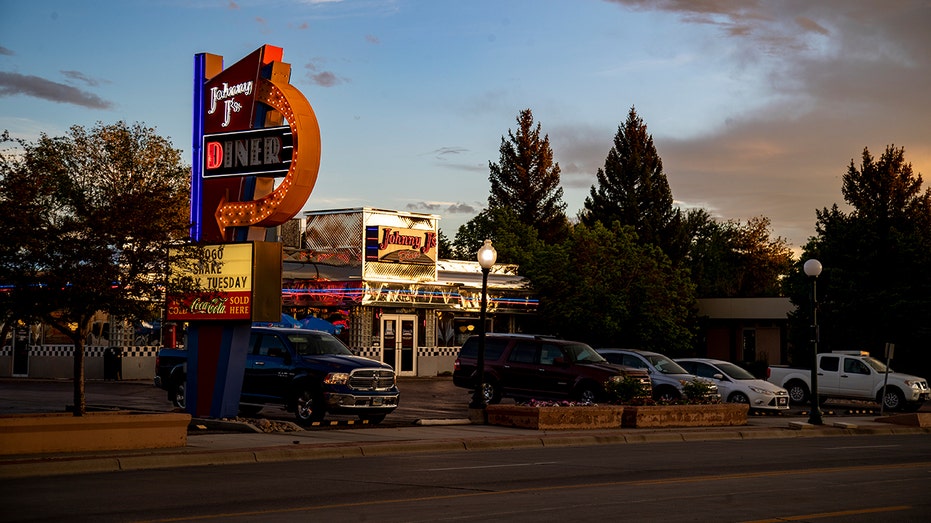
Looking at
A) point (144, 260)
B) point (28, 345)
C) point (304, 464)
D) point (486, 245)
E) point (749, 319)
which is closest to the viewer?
point (304, 464)

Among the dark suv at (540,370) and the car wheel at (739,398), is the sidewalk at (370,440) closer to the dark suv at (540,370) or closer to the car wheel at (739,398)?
the car wheel at (739,398)

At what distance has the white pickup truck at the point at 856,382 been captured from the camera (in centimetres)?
3631

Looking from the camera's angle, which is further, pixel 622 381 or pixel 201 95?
pixel 622 381

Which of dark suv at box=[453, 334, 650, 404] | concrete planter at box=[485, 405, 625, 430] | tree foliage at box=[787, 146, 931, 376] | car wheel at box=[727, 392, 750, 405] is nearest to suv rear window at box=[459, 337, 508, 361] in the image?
dark suv at box=[453, 334, 650, 404]

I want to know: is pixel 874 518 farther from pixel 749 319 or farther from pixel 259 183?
pixel 749 319

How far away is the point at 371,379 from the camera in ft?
79.1

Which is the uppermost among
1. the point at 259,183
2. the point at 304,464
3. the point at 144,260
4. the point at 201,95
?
the point at 201,95

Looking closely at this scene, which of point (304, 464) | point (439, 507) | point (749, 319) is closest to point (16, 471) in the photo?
point (304, 464)

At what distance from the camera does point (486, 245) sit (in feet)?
87.2

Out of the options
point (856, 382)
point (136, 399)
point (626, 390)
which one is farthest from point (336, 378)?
point (856, 382)

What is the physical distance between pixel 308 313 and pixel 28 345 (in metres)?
10.4

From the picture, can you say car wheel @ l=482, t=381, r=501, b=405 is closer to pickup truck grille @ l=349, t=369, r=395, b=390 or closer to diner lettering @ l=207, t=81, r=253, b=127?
pickup truck grille @ l=349, t=369, r=395, b=390

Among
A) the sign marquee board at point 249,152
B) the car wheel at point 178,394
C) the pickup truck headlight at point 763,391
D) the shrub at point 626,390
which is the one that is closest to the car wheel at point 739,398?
the pickup truck headlight at point 763,391

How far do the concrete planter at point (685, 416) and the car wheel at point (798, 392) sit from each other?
33.2 ft
